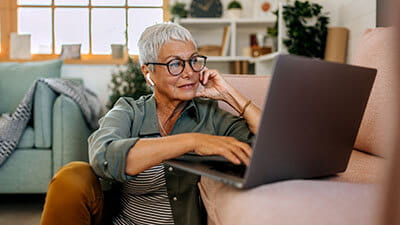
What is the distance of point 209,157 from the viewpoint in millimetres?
1015

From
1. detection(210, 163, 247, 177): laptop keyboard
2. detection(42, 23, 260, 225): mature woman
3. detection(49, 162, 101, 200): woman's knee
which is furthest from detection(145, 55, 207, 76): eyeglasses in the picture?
detection(210, 163, 247, 177): laptop keyboard

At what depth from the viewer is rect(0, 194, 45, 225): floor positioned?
246cm

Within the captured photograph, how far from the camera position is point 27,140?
2.81 meters

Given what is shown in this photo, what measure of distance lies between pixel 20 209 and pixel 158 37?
191cm

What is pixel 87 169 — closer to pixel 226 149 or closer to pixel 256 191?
pixel 226 149

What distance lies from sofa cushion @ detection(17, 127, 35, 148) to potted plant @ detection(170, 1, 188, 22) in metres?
1.85

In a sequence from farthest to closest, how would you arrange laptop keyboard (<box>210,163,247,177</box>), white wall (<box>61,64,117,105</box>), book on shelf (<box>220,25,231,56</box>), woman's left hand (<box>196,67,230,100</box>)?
white wall (<box>61,64,117,105</box>)
book on shelf (<box>220,25,231,56</box>)
woman's left hand (<box>196,67,230,100</box>)
laptop keyboard (<box>210,163,247,177</box>)

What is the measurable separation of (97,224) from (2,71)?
2.62 metres

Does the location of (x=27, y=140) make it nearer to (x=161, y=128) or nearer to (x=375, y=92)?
(x=161, y=128)

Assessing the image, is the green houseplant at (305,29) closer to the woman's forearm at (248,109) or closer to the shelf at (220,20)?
the shelf at (220,20)

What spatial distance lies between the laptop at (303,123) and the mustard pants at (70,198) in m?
0.37

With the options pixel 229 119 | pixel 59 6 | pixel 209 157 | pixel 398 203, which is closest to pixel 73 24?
pixel 59 6

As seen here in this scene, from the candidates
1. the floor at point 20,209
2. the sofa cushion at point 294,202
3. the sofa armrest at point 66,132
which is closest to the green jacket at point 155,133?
the sofa cushion at point 294,202

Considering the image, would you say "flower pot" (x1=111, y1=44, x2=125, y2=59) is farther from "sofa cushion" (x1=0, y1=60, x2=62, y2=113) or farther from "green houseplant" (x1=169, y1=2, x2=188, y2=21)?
"sofa cushion" (x1=0, y1=60, x2=62, y2=113)
